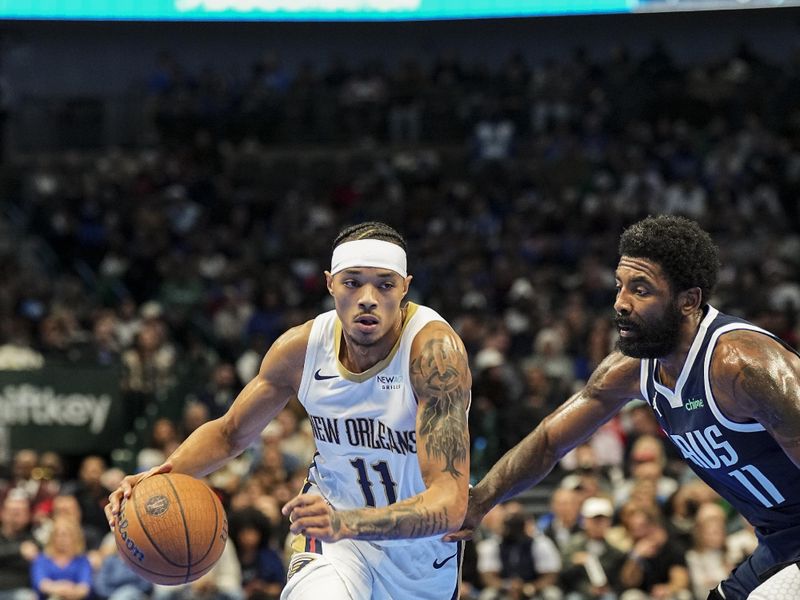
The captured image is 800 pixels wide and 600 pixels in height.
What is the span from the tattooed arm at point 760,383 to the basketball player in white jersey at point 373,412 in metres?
1.10

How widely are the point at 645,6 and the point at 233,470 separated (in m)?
8.62

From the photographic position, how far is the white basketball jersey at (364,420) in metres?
5.80

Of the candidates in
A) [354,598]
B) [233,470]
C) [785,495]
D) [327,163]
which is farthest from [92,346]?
[785,495]

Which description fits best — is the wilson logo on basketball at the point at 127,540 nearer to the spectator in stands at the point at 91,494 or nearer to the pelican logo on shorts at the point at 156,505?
the pelican logo on shorts at the point at 156,505

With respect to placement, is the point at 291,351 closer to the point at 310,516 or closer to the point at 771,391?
the point at 310,516

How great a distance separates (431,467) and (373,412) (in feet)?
1.59

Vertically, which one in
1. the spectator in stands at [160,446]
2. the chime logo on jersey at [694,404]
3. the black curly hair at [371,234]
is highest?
the black curly hair at [371,234]

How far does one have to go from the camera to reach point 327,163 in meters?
21.8

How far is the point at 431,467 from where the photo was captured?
5461mm

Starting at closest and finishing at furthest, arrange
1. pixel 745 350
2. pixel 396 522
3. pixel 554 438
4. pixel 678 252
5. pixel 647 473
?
pixel 396 522
pixel 745 350
pixel 678 252
pixel 554 438
pixel 647 473

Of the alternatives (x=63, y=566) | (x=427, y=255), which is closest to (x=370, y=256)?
(x=63, y=566)

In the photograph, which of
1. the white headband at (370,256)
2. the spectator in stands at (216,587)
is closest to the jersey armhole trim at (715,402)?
the white headband at (370,256)

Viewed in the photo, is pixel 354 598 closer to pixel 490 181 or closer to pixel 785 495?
pixel 785 495

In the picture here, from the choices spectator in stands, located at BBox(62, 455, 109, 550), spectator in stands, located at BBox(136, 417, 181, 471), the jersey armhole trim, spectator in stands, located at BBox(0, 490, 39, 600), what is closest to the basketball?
the jersey armhole trim
